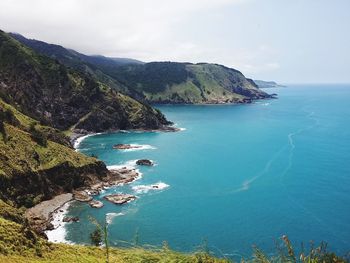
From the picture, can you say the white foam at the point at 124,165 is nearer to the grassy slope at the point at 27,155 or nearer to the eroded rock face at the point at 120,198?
the grassy slope at the point at 27,155

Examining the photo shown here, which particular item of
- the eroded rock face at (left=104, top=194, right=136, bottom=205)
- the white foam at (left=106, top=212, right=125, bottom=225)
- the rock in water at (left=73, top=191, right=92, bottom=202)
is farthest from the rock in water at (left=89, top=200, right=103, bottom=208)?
the white foam at (left=106, top=212, right=125, bottom=225)

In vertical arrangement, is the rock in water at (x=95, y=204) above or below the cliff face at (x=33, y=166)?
below

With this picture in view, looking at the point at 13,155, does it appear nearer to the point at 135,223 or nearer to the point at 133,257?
the point at 135,223

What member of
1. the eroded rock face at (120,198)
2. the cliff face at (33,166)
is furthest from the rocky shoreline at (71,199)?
the cliff face at (33,166)

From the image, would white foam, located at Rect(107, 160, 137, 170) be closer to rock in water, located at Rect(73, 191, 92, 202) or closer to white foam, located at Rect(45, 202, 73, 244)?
rock in water, located at Rect(73, 191, 92, 202)

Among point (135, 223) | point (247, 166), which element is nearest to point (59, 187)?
point (135, 223)

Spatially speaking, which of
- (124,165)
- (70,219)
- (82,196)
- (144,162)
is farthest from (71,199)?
(144,162)

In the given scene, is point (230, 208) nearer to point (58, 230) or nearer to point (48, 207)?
point (58, 230)

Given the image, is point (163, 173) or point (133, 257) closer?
point (133, 257)
